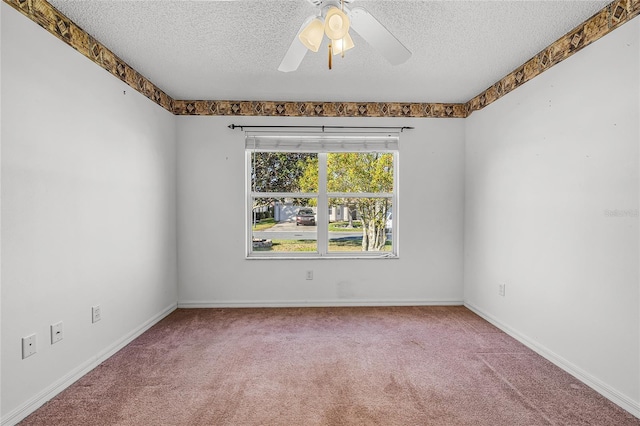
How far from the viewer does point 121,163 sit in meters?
2.64

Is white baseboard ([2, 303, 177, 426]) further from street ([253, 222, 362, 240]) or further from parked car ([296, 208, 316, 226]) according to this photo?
parked car ([296, 208, 316, 226])

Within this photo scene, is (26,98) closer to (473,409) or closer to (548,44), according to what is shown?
(473,409)

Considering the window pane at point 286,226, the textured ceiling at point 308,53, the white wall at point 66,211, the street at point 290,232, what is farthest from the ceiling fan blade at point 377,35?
the street at point 290,232

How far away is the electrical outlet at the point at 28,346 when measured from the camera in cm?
175

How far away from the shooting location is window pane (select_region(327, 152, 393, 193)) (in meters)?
3.82

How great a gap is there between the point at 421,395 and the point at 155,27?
300 centimetres

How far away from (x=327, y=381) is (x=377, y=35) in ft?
7.08

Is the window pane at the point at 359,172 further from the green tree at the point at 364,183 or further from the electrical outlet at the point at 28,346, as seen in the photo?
the electrical outlet at the point at 28,346

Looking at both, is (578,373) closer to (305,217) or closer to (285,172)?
(305,217)

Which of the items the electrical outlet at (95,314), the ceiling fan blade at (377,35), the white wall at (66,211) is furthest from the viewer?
the electrical outlet at (95,314)

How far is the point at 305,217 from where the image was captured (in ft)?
12.6

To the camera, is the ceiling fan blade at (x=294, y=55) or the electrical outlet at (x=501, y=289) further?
the electrical outlet at (x=501, y=289)

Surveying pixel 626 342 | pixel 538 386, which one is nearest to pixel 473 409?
pixel 538 386

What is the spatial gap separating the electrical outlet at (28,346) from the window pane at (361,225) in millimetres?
2751
